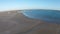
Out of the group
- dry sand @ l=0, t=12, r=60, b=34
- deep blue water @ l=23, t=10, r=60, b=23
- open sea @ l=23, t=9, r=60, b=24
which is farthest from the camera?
deep blue water @ l=23, t=10, r=60, b=23

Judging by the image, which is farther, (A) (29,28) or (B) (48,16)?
(B) (48,16)

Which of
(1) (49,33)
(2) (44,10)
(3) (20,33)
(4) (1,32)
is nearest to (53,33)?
(1) (49,33)

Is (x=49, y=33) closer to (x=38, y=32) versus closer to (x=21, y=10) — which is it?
(x=38, y=32)

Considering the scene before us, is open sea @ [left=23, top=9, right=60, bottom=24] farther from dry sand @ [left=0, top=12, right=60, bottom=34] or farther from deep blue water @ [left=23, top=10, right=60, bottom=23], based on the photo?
dry sand @ [left=0, top=12, right=60, bottom=34]

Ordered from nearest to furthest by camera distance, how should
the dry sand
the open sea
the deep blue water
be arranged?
the dry sand → the open sea → the deep blue water

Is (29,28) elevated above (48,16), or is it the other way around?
(48,16)

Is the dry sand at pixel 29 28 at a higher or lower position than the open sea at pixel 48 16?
lower

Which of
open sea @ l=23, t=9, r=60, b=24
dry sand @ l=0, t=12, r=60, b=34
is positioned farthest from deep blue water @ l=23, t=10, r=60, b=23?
dry sand @ l=0, t=12, r=60, b=34

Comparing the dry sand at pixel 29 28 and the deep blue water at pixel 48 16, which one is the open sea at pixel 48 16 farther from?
the dry sand at pixel 29 28

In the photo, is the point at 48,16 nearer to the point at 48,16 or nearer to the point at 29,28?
the point at 48,16

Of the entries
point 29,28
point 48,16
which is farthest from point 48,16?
point 29,28

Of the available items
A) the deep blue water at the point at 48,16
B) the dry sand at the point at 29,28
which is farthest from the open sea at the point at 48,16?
the dry sand at the point at 29,28

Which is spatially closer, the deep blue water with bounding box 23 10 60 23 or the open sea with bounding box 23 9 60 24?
the open sea with bounding box 23 9 60 24

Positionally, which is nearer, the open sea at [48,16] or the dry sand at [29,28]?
the dry sand at [29,28]
